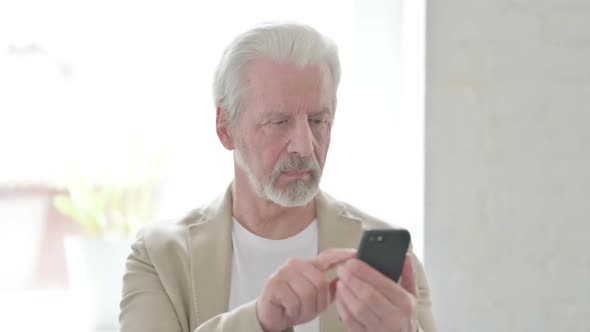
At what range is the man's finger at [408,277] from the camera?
1.42 meters

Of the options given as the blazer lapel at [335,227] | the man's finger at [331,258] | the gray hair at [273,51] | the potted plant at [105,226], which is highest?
the gray hair at [273,51]

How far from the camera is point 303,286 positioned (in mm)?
1384

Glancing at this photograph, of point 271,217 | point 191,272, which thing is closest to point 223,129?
point 271,217

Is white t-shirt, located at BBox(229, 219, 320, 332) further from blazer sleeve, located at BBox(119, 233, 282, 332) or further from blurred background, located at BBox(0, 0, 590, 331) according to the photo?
blurred background, located at BBox(0, 0, 590, 331)

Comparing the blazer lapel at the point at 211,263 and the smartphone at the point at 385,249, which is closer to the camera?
the smartphone at the point at 385,249

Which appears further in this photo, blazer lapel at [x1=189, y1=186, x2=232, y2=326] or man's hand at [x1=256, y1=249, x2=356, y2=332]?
blazer lapel at [x1=189, y1=186, x2=232, y2=326]

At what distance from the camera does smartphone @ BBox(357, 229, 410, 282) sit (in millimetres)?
1298

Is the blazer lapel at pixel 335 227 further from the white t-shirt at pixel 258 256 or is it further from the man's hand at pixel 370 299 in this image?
the man's hand at pixel 370 299

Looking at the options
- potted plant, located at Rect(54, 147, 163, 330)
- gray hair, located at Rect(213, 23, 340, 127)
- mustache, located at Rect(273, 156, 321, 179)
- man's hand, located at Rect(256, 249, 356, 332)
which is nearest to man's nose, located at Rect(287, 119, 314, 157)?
mustache, located at Rect(273, 156, 321, 179)

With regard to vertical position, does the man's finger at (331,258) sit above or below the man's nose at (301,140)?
below

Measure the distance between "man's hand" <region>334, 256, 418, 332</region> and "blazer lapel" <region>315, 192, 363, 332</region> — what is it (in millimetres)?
486
